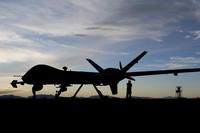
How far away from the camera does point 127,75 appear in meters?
49.8
